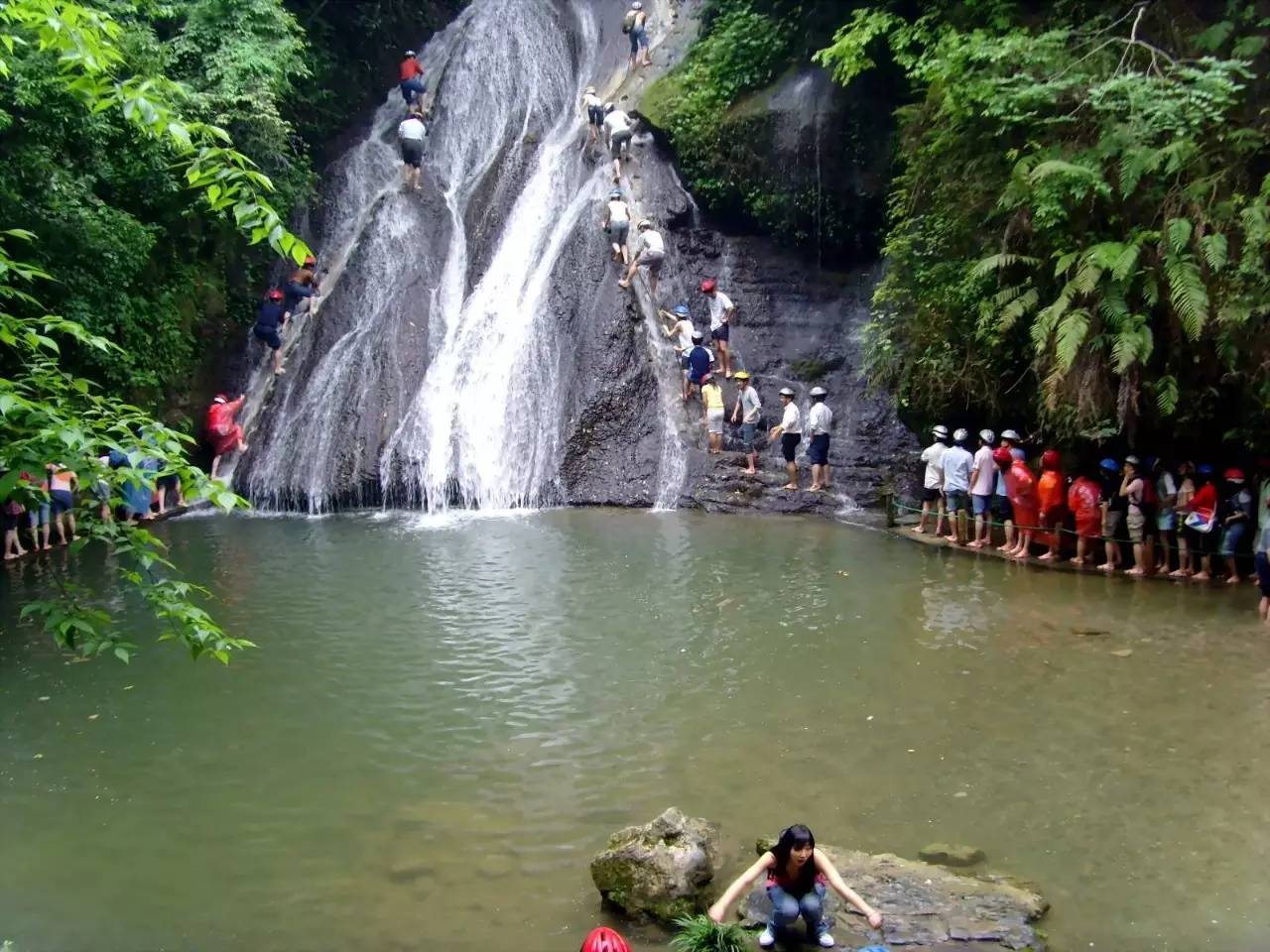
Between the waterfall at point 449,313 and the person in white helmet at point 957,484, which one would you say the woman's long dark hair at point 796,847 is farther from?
the waterfall at point 449,313

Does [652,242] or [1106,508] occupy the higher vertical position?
[652,242]

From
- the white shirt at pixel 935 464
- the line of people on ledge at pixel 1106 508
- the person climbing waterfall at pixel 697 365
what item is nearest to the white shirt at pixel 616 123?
the person climbing waterfall at pixel 697 365

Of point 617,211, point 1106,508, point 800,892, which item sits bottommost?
point 800,892

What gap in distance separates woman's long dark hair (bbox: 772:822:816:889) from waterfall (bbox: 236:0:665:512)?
1349 centimetres

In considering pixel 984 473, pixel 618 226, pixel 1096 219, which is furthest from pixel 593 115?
pixel 1096 219

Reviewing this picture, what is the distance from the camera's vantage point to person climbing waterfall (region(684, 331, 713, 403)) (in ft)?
64.5

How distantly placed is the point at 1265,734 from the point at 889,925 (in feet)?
13.4

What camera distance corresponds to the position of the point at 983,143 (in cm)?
1505

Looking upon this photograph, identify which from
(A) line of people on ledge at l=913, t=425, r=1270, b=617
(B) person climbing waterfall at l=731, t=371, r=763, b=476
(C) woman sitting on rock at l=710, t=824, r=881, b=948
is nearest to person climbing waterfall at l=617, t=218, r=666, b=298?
(B) person climbing waterfall at l=731, t=371, r=763, b=476

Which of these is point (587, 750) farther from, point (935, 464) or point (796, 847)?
point (935, 464)

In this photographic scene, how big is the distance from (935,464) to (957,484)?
464mm

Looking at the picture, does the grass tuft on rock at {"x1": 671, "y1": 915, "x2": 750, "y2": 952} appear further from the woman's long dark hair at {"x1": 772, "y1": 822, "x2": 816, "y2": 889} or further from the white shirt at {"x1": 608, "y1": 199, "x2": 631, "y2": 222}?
the white shirt at {"x1": 608, "y1": 199, "x2": 631, "y2": 222}

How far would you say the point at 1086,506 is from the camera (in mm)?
13758

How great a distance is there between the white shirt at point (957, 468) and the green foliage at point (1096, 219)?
2.50 feet
